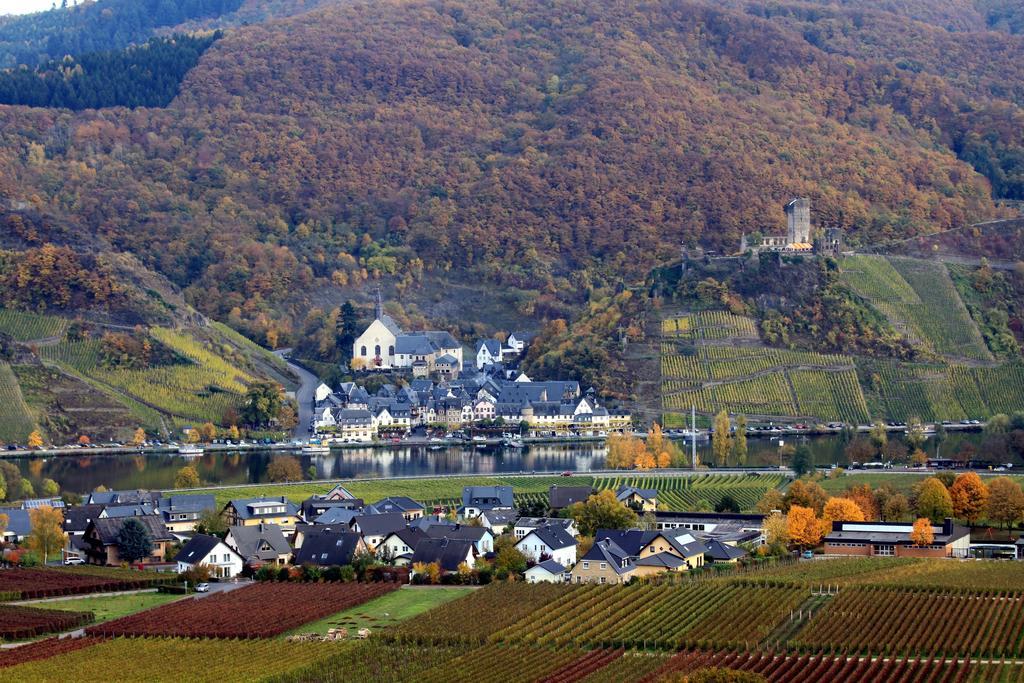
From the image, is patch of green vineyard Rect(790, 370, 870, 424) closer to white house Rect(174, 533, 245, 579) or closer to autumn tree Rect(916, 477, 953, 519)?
autumn tree Rect(916, 477, 953, 519)

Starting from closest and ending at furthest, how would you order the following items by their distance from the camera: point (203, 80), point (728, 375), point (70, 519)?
1. point (70, 519)
2. point (728, 375)
3. point (203, 80)

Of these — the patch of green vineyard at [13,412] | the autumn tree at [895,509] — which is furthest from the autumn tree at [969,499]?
the patch of green vineyard at [13,412]

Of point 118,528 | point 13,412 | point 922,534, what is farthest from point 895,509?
point 13,412

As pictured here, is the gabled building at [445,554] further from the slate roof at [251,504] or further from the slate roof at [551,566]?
the slate roof at [251,504]

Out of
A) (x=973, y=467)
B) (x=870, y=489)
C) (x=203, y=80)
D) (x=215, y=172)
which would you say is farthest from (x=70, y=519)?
(x=203, y=80)

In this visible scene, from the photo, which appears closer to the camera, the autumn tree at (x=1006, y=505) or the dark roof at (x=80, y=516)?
the dark roof at (x=80, y=516)

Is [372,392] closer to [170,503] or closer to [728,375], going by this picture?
[728,375]

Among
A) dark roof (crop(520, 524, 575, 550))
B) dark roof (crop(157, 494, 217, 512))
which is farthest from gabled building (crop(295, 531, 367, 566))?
dark roof (crop(157, 494, 217, 512))

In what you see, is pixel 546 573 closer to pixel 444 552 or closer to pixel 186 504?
pixel 444 552
